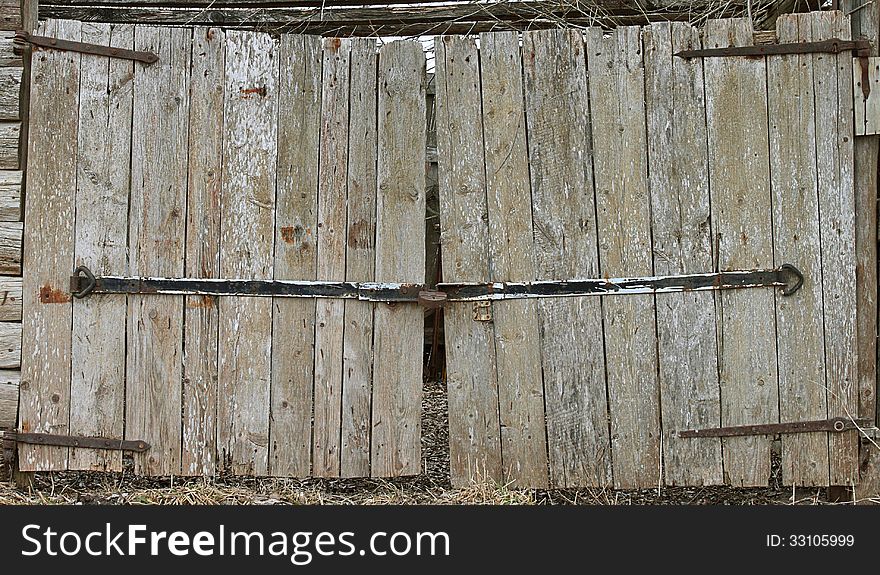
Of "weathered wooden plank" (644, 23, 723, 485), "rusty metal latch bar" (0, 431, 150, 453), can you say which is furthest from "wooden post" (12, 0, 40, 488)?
"weathered wooden plank" (644, 23, 723, 485)

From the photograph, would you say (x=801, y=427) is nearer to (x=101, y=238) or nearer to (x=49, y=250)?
(x=101, y=238)

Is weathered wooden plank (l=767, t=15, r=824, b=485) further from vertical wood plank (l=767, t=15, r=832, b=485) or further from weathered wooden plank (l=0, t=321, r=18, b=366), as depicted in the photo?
weathered wooden plank (l=0, t=321, r=18, b=366)

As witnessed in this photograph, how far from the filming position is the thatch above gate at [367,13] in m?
4.73

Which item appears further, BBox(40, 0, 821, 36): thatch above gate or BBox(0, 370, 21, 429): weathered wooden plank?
BBox(40, 0, 821, 36): thatch above gate

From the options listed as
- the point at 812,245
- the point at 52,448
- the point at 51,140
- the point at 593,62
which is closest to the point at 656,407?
the point at 812,245

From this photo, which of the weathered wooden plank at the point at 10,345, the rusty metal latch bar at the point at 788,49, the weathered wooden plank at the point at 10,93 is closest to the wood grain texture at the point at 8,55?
the weathered wooden plank at the point at 10,93

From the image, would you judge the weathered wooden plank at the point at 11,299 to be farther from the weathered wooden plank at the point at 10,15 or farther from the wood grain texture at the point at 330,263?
the wood grain texture at the point at 330,263

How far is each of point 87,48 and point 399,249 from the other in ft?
5.22

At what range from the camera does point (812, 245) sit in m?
3.70

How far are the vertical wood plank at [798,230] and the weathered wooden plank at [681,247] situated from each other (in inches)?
11.4

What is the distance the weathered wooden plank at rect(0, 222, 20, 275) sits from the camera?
3.75 meters

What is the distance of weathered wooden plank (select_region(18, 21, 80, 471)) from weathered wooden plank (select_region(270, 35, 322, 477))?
34.9 inches

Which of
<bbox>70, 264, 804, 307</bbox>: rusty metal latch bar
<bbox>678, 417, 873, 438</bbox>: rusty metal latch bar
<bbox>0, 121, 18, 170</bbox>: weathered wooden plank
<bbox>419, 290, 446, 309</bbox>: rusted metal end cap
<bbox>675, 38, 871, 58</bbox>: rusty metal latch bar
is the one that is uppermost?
<bbox>675, 38, 871, 58</bbox>: rusty metal latch bar

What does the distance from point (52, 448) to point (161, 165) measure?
4.28ft
